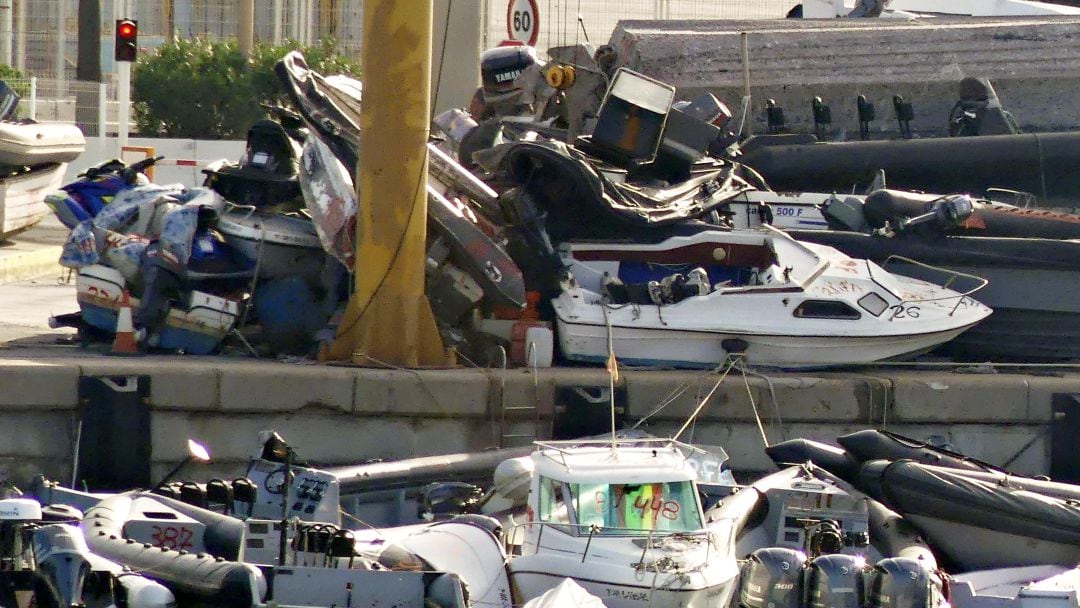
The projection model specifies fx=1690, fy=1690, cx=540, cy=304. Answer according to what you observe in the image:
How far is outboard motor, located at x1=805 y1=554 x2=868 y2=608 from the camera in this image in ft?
28.6

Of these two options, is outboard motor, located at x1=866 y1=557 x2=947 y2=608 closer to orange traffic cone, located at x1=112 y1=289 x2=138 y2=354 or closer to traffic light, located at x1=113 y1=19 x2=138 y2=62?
orange traffic cone, located at x1=112 y1=289 x2=138 y2=354

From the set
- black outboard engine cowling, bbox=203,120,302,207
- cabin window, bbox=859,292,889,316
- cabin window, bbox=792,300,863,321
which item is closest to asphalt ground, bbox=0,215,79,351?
black outboard engine cowling, bbox=203,120,302,207

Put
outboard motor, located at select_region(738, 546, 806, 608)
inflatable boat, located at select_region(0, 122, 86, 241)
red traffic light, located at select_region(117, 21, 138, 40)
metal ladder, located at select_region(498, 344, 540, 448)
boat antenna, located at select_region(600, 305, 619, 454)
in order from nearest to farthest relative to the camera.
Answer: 1. outboard motor, located at select_region(738, 546, 806, 608)
2. boat antenna, located at select_region(600, 305, 619, 454)
3. metal ladder, located at select_region(498, 344, 540, 448)
4. inflatable boat, located at select_region(0, 122, 86, 241)
5. red traffic light, located at select_region(117, 21, 138, 40)

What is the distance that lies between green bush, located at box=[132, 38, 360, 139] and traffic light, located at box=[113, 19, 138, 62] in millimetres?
7498

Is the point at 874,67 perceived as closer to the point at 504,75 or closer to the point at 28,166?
the point at 504,75

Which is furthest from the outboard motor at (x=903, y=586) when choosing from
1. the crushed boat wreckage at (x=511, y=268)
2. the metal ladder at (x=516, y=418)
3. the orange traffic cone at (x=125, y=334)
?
the orange traffic cone at (x=125, y=334)

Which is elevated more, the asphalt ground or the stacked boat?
the stacked boat

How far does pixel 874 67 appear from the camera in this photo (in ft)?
64.8

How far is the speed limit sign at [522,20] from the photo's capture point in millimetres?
18141

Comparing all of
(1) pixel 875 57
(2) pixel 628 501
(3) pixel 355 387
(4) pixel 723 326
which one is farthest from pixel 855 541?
(1) pixel 875 57

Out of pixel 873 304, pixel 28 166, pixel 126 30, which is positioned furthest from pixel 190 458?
pixel 126 30

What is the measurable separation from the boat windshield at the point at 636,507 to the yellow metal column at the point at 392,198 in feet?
10.1

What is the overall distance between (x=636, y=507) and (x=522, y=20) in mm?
10014

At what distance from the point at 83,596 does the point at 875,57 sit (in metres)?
14.3
